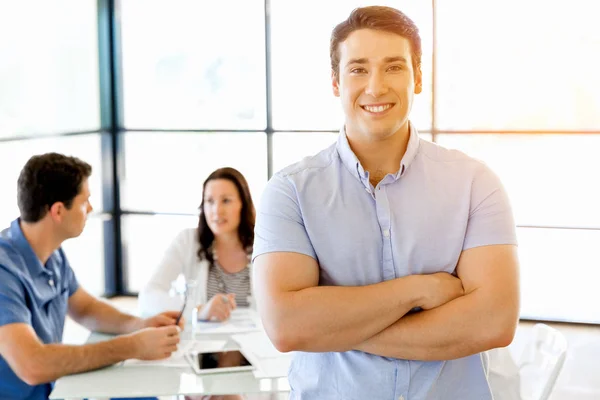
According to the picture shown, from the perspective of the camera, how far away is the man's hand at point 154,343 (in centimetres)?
252

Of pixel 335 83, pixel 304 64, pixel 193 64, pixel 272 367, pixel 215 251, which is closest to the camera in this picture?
pixel 335 83

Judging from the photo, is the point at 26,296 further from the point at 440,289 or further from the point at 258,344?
the point at 440,289

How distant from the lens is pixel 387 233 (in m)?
1.58

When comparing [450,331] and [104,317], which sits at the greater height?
[450,331]

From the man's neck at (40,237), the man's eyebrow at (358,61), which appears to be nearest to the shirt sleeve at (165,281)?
the man's neck at (40,237)

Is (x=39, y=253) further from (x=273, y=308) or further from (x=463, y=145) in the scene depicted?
(x=463, y=145)

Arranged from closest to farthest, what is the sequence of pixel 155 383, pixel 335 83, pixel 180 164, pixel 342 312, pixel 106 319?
pixel 342 312, pixel 335 83, pixel 155 383, pixel 106 319, pixel 180 164

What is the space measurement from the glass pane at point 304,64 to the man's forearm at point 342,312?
357cm

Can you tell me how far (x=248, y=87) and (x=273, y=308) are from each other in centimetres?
388

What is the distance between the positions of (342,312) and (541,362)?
1.26 m

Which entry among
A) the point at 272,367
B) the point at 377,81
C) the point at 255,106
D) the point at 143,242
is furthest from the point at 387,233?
the point at 143,242

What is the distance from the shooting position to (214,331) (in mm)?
2928

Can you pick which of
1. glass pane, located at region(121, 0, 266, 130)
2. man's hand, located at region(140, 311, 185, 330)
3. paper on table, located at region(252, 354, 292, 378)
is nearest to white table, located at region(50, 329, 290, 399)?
paper on table, located at region(252, 354, 292, 378)

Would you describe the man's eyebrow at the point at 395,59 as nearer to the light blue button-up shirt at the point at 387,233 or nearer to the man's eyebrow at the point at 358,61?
the man's eyebrow at the point at 358,61
